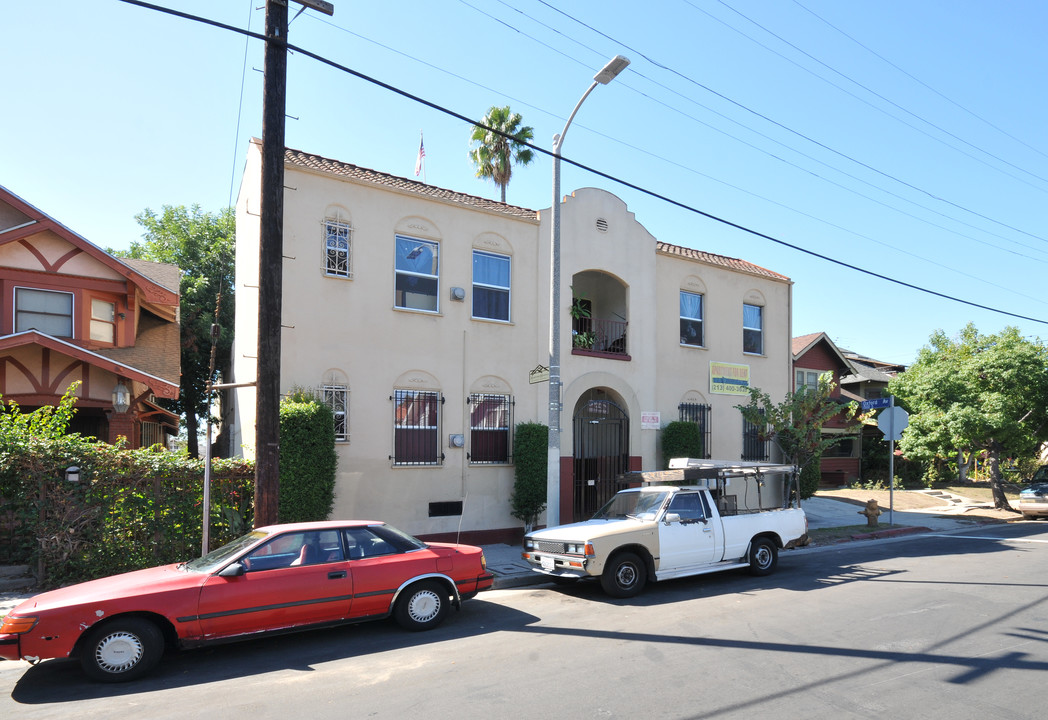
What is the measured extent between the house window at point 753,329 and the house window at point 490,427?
8338 mm

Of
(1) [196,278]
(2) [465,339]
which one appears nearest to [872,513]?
(2) [465,339]

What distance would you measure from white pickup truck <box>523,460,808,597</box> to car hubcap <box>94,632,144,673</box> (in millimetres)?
5311

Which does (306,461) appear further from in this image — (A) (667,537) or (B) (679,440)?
(B) (679,440)

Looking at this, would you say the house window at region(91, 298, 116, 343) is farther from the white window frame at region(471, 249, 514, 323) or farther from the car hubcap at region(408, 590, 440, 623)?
the car hubcap at region(408, 590, 440, 623)

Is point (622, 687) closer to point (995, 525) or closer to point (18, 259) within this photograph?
point (18, 259)

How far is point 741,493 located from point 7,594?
15328 millimetres

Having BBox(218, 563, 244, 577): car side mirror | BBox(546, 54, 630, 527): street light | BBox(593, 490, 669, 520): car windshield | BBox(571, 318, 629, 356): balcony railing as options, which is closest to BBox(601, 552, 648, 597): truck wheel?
BBox(593, 490, 669, 520): car windshield

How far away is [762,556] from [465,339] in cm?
695

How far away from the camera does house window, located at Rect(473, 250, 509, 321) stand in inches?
575

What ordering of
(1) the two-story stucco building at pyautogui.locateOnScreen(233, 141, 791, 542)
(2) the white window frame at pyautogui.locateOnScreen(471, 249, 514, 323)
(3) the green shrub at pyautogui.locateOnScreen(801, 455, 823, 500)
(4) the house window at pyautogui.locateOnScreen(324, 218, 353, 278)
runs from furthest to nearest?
(3) the green shrub at pyautogui.locateOnScreen(801, 455, 823, 500) → (2) the white window frame at pyautogui.locateOnScreen(471, 249, 514, 323) → (4) the house window at pyautogui.locateOnScreen(324, 218, 353, 278) → (1) the two-story stucco building at pyautogui.locateOnScreen(233, 141, 791, 542)

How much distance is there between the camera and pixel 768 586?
1034 cm

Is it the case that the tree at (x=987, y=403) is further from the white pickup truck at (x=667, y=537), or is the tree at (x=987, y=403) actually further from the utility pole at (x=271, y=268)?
the utility pole at (x=271, y=268)

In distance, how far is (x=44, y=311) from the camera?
610 inches

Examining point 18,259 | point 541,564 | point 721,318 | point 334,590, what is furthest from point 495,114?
point 334,590
